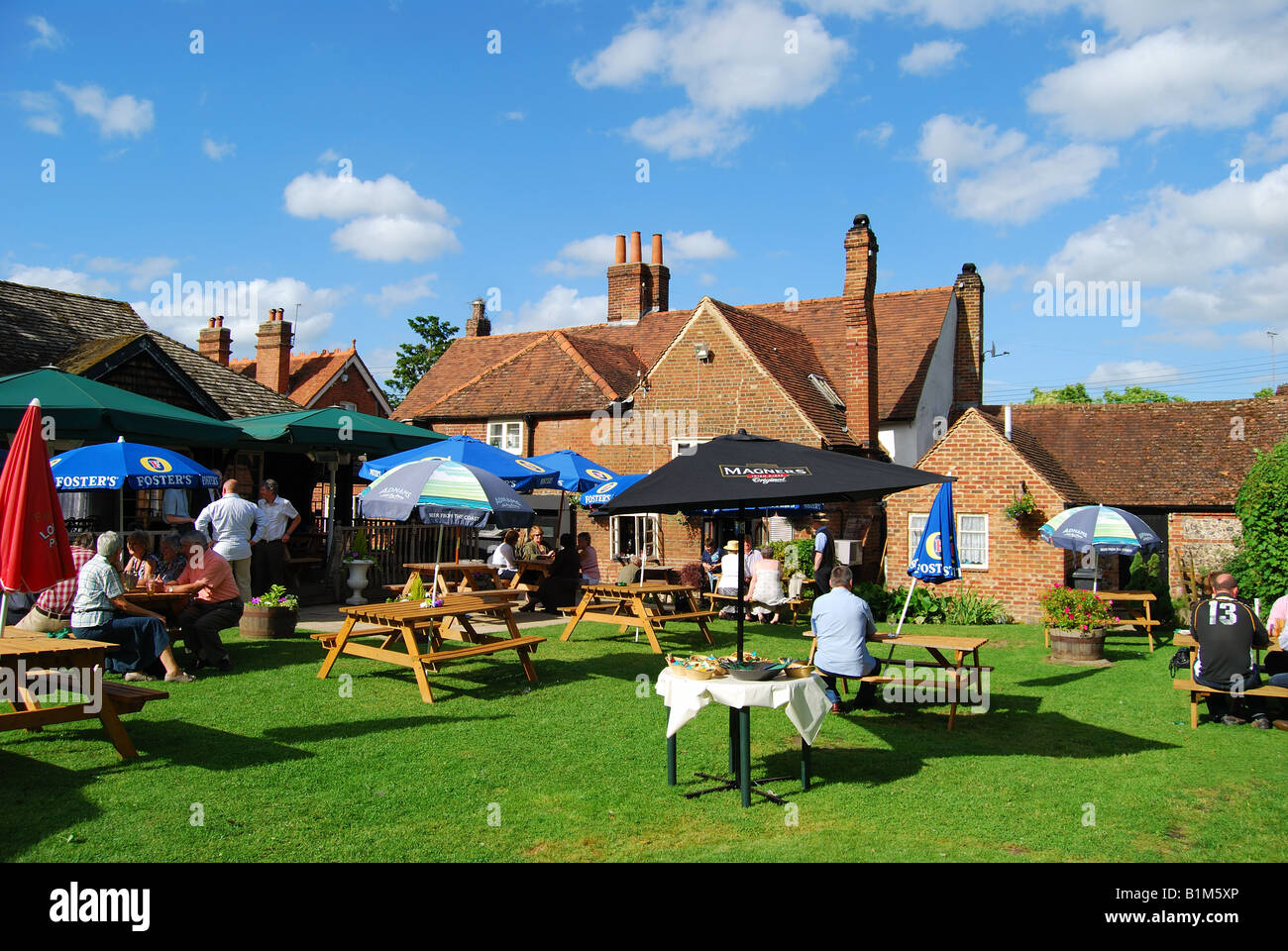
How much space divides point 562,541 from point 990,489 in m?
9.68

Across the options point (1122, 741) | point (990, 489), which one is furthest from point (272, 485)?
point (990, 489)

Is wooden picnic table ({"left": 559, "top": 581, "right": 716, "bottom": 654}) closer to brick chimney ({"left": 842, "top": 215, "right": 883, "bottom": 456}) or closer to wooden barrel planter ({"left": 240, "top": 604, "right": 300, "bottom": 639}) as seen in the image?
wooden barrel planter ({"left": 240, "top": 604, "right": 300, "bottom": 639})

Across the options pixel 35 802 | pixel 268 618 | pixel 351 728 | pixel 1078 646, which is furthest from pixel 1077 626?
pixel 35 802

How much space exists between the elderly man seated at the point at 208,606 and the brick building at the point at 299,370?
24612 millimetres

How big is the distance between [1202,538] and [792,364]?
11.2 meters

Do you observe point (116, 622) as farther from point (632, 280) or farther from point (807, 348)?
point (632, 280)

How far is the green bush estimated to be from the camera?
611 inches

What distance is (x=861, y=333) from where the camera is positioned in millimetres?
21172

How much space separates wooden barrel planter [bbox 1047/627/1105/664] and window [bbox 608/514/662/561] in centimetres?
1031

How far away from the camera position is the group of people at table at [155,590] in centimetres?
833

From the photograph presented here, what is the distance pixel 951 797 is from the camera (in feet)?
21.2

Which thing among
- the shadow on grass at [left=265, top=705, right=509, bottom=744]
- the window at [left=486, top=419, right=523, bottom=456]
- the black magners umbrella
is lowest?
the shadow on grass at [left=265, top=705, right=509, bottom=744]

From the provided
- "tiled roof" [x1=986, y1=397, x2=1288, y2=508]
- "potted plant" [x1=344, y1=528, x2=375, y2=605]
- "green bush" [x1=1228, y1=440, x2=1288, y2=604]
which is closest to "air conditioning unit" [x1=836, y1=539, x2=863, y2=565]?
"tiled roof" [x1=986, y1=397, x2=1288, y2=508]
